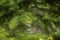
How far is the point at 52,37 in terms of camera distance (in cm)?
223

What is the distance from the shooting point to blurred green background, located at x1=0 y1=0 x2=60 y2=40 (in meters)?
2.15

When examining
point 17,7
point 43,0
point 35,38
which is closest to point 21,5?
point 17,7

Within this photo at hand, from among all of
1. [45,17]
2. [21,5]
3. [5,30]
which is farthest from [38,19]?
[5,30]

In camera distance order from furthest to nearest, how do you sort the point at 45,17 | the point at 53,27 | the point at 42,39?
the point at 53,27 → the point at 45,17 → the point at 42,39

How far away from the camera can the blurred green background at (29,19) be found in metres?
2.15

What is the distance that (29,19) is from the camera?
2131 mm

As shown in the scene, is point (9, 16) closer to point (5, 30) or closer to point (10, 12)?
point (10, 12)

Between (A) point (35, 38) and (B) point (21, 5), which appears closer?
(A) point (35, 38)

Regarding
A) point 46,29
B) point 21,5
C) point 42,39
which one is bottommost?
point 42,39

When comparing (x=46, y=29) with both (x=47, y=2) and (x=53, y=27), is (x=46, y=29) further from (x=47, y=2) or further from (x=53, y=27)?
(x=47, y=2)

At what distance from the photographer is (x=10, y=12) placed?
229 centimetres

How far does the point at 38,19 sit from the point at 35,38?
0.27 m

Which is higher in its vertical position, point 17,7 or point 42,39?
point 17,7

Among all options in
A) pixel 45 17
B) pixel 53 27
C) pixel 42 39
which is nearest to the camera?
pixel 42 39
